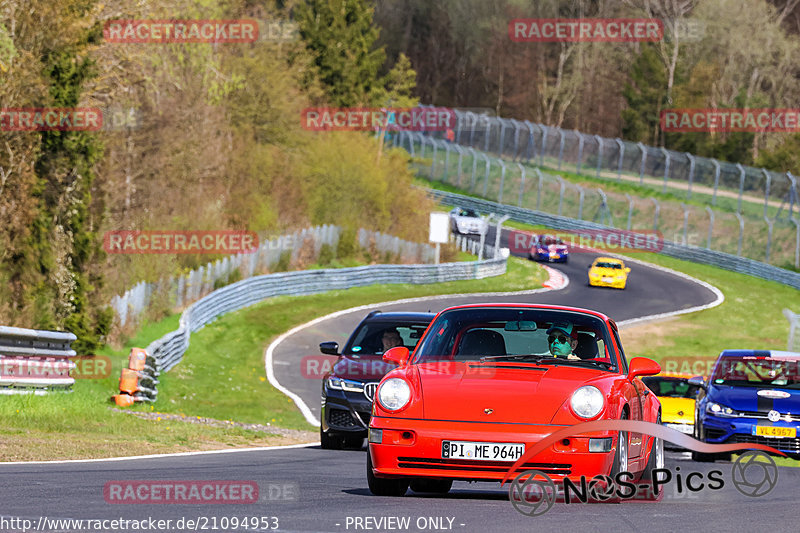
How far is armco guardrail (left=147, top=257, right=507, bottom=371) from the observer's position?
28873mm

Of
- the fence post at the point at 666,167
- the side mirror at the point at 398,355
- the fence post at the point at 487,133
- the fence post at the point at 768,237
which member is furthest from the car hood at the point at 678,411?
the fence post at the point at 487,133

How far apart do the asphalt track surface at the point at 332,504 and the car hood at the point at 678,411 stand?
794 cm

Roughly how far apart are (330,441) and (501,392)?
7.27 metres

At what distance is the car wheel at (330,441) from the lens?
1569 cm

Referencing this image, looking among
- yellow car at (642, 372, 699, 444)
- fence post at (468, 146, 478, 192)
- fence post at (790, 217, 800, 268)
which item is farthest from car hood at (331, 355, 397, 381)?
fence post at (468, 146, 478, 192)

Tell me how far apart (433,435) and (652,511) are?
5.23 ft

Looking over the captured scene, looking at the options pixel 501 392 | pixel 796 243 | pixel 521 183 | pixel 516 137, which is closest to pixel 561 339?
pixel 501 392

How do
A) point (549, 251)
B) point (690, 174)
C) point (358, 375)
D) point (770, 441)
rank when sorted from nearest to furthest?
1. point (358, 375)
2. point (770, 441)
3. point (549, 251)
4. point (690, 174)

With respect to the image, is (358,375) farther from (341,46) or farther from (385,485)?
(341,46)

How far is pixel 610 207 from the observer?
228 ft

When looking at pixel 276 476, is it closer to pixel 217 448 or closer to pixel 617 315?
pixel 217 448

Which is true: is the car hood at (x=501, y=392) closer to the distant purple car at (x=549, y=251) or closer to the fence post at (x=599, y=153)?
the distant purple car at (x=549, y=251)

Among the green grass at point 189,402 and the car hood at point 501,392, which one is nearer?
the car hood at point 501,392

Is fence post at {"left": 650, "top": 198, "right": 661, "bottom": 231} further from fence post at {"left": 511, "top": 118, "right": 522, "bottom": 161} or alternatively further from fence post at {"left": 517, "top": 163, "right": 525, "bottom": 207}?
fence post at {"left": 511, "top": 118, "right": 522, "bottom": 161}
